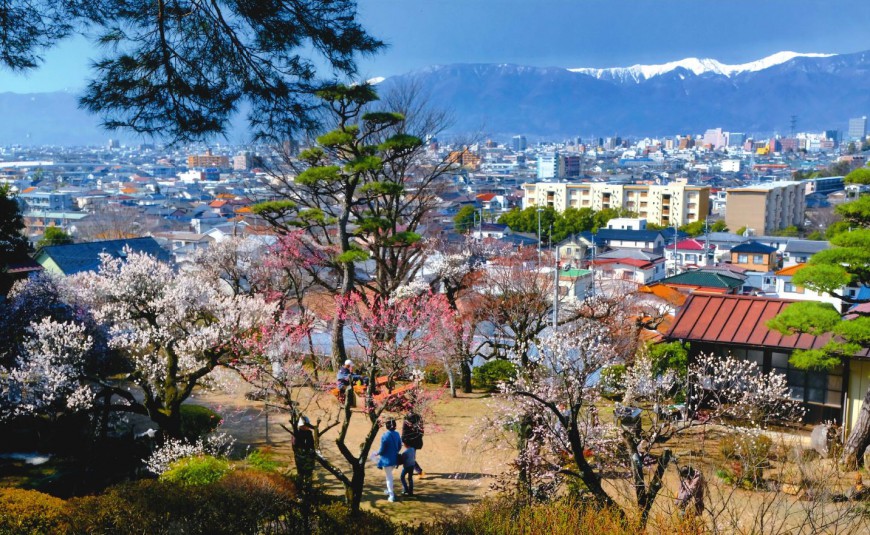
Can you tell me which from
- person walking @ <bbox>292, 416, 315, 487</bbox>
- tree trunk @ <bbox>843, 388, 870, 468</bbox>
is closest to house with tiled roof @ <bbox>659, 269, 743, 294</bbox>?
tree trunk @ <bbox>843, 388, 870, 468</bbox>

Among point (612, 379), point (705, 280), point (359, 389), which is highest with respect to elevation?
point (612, 379)

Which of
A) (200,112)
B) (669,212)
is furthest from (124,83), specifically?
(669,212)

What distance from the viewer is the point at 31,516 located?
4.73m

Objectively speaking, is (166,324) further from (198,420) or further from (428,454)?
(428,454)

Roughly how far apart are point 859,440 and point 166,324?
31.4 feet

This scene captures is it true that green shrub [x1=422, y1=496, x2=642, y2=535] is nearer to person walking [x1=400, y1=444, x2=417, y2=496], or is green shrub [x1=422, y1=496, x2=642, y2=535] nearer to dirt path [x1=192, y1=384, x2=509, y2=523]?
dirt path [x1=192, y1=384, x2=509, y2=523]

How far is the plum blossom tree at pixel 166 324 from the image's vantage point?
28.4 feet

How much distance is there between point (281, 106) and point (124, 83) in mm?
1123

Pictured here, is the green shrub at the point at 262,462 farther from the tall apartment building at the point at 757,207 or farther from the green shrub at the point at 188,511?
the tall apartment building at the point at 757,207

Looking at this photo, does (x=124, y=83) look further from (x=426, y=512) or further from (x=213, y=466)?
(x=426, y=512)

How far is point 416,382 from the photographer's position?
7.95 metres

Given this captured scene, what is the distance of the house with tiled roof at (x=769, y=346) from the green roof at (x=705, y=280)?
16.0 meters

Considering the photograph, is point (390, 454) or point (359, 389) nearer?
point (390, 454)

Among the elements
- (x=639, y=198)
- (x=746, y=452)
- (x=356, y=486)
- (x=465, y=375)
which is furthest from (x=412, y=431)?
(x=639, y=198)
